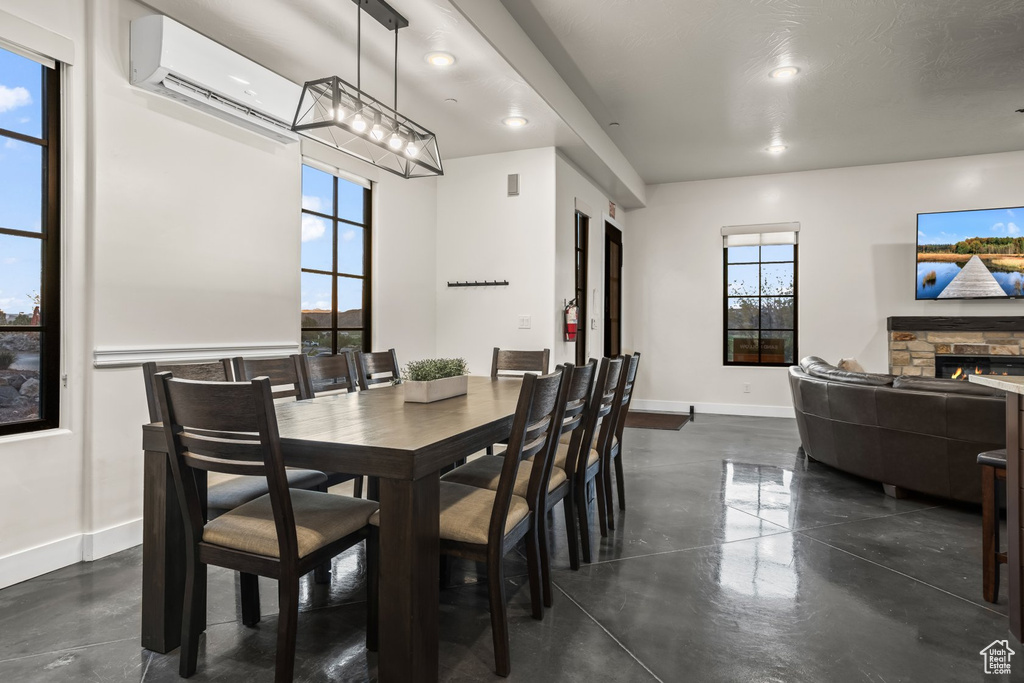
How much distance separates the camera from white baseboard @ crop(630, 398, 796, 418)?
6969 mm

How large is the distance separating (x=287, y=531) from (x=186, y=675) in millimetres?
608

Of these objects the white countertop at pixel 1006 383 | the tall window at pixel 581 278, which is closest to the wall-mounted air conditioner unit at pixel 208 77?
the tall window at pixel 581 278

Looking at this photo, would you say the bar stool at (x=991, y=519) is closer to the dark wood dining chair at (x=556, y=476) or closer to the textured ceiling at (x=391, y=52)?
the dark wood dining chair at (x=556, y=476)

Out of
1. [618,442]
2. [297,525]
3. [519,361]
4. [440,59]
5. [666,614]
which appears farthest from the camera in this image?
[519,361]

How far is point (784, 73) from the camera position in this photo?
416cm

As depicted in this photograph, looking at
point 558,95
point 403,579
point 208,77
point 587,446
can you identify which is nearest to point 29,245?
point 208,77

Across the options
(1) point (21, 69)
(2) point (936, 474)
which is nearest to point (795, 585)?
(2) point (936, 474)

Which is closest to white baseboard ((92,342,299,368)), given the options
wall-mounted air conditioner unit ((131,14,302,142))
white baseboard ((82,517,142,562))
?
white baseboard ((82,517,142,562))

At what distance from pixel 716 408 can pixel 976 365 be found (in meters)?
2.60

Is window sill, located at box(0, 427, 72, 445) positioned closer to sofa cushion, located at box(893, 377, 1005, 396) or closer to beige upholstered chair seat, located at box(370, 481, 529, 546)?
beige upholstered chair seat, located at box(370, 481, 529, 546)

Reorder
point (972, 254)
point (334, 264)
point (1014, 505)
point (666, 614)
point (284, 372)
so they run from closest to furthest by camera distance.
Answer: point (1014, 505), point (666, 614), point (284, 372), point (334, 264), point (972, 254)

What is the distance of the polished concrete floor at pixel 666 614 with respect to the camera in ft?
5.87

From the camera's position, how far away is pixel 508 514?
186 cm

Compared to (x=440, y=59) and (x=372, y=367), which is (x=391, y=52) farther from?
(x=372, y=367)
